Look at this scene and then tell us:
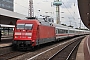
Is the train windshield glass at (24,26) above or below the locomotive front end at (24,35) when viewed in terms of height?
above

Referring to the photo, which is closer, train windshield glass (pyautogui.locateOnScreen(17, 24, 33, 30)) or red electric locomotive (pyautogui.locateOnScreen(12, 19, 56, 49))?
red electric locomotive (pyautogui.locateOnScreen(12, 19, 56, 49))

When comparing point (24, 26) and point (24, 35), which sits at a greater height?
point (24, 26)

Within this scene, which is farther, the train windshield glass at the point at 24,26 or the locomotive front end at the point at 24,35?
the train windshield glass at the point at 24,26

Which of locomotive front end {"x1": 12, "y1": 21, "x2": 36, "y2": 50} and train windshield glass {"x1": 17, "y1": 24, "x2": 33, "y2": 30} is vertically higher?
train windshield glass {"x1": 17, "y1": 24, "x2": 33, "y2": 30}

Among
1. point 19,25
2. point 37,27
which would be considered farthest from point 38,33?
point 19,25

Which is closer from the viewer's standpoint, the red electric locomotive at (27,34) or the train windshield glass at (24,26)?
the red electric locomotive at (27,34)

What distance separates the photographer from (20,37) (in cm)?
2019

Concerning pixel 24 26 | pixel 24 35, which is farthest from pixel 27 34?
pixel 24 26

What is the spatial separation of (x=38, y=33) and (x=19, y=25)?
6.79 feet

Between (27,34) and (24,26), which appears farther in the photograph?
(24,26)

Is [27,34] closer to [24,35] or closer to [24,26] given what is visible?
[24,35]

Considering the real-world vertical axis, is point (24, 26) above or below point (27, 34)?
above

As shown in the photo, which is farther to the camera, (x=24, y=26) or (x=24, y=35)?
(x=24, y=26)

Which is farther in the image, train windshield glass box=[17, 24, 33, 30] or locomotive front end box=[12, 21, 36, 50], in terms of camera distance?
train windshield glass box=[17, 24, 33, 30]
